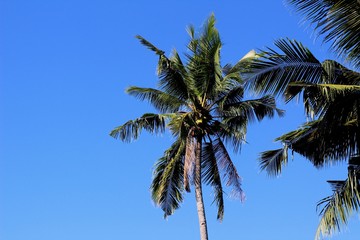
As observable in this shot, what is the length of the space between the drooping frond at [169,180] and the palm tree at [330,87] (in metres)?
7.26

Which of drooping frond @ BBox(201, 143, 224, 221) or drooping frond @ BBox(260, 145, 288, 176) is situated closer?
drooping frond @ BBox(260, 145, 288, 176)

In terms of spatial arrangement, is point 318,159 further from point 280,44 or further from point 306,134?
point 280,44

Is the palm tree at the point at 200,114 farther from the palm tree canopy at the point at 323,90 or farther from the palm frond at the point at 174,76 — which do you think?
the palm tree canopy at the point at 323,90

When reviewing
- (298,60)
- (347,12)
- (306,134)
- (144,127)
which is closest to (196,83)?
(144,127)

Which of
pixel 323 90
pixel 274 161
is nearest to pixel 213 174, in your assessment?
pixel 274 161

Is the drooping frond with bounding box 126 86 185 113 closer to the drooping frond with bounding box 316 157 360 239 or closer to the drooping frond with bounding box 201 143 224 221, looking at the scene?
the drooping frond with bounding box 201 143 224 221

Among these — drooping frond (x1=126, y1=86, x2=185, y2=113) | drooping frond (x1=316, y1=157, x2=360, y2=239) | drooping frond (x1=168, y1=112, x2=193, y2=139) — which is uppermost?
drooping frond (x1=126, y1=86, x2=185, y2=113)

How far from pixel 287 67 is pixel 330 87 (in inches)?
51.7

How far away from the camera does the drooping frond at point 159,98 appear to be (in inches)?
818

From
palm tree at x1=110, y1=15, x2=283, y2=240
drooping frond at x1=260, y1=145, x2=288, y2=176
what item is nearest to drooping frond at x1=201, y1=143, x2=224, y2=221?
palm tree at x1=110, y1=15, x2=283, y2=240

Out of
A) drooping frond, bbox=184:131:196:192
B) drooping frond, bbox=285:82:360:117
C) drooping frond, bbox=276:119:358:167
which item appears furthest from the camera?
drooping frond, bbox=184:131:196:192

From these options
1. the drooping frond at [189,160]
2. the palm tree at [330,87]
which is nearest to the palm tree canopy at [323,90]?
the palm tree at [330,87]

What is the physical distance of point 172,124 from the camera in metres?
19.6

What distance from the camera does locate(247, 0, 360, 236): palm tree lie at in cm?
1116
